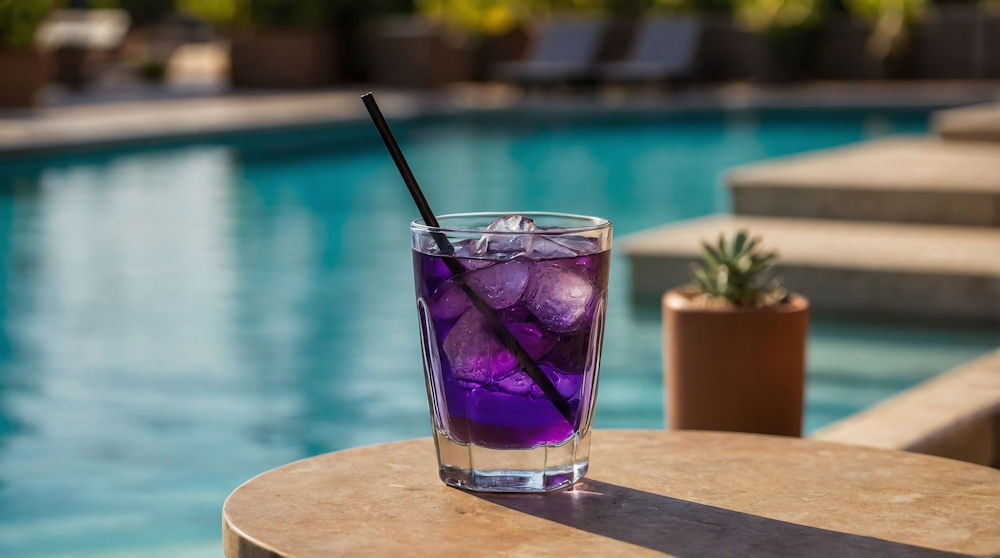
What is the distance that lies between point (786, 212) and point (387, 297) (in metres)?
2.12

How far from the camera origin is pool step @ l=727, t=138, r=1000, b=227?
718 cm

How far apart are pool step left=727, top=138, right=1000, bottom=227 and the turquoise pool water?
84 centimetres

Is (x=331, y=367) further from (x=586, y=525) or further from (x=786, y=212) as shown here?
(x=586, y=525)

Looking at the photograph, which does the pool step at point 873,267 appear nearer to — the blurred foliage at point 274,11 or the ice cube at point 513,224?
the ice cube at point 513,224

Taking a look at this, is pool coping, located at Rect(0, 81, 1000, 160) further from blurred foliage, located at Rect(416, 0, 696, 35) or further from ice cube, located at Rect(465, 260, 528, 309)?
ice cube, located at Rect(465, 260, 528, 309)

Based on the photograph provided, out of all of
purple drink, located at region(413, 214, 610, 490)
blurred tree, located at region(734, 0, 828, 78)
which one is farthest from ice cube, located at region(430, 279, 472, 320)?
blurred tree, located at region(734, 0, 828, 78)

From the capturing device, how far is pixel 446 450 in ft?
5.28

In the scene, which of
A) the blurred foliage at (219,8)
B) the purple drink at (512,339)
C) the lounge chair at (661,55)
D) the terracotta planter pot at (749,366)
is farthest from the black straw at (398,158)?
the blurred foliage at (219,8)

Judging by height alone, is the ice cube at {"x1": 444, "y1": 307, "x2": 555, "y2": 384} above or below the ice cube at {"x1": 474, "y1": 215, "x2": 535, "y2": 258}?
below

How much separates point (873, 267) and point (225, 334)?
2.70 meters

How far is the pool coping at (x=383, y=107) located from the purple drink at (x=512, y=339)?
38.8 ft

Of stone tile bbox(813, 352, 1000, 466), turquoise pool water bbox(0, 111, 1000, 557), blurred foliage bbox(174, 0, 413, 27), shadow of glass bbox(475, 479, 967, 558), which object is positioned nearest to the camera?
shadow of glass bbox(475, 479, 967, 558)

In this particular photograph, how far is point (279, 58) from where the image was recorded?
857 inches

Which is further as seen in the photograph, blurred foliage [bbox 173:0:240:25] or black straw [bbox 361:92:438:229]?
blurred foliage [bbox 173:0:240:25]
